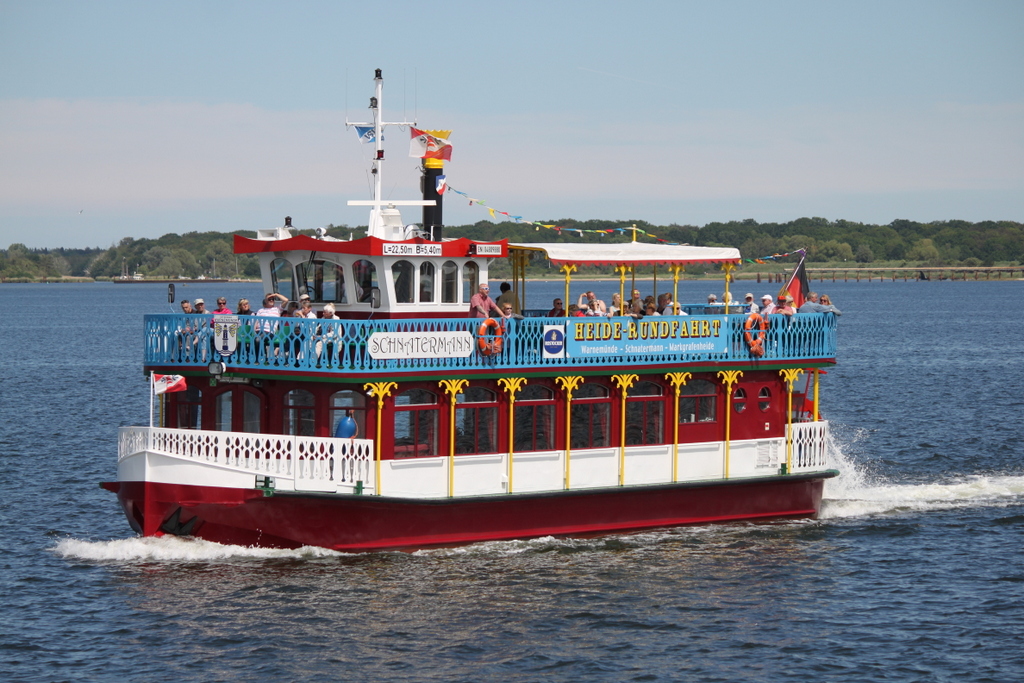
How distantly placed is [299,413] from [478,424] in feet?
11.1

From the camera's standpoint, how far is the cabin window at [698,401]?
25984mm

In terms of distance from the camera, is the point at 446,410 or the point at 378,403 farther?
the point at 446,410

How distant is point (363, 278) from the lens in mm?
24516

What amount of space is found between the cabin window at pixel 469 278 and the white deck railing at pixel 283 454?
3978 millimetres

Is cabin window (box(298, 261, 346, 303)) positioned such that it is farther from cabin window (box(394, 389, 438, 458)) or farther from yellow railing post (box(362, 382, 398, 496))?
yellow railing post (box(362, 382, 398, 496))

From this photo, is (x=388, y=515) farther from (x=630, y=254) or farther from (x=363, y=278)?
(x=630, y=254)

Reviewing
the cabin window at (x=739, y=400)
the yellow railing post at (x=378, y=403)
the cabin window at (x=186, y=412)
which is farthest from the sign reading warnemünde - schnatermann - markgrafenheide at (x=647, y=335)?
the cabin window at (x=186, y=412)

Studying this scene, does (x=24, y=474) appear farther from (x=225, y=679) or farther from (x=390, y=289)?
(x=225, y=679)

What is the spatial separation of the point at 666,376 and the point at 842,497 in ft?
24.6

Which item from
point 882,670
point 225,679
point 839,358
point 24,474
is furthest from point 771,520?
point 839,358

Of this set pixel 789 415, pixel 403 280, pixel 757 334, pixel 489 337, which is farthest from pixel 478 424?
pixel 789 415

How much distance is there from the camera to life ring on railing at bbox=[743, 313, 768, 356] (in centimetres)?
2581

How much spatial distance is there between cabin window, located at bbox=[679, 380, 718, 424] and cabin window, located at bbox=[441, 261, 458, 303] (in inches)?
194

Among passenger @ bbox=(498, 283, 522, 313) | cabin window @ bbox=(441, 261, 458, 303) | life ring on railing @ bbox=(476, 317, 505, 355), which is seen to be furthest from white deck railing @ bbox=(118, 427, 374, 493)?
passenger @ bbox=(498, 283, 522, 313)
